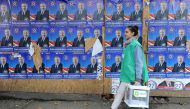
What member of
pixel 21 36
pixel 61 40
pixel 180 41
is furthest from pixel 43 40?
pixel 180 41

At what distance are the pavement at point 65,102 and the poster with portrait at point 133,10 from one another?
1.82 meters

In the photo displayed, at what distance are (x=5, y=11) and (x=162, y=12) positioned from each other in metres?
3.37

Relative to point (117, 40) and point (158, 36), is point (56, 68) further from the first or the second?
point (158, 36)

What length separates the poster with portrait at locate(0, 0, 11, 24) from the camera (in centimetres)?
866

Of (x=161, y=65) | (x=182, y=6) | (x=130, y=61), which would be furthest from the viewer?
(x=161, y=65)

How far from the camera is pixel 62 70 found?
28.6 feet

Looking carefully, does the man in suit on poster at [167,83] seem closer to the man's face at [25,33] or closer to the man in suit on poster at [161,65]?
the man in suit on poster at [161,65]

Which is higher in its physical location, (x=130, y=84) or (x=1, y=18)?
(x=1, y=18)

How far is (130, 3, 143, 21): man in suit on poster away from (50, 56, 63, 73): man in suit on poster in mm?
1822

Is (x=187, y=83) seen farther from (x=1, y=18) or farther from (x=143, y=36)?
(x=1, y=18)

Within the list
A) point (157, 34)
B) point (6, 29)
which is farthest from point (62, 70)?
point (157, 34)

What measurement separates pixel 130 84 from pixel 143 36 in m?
1.49

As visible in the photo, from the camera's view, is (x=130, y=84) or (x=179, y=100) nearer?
(x=130, y=84)

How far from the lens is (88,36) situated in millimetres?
8562
